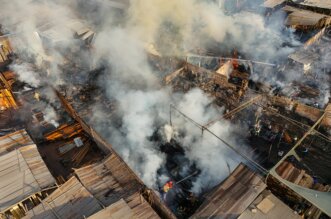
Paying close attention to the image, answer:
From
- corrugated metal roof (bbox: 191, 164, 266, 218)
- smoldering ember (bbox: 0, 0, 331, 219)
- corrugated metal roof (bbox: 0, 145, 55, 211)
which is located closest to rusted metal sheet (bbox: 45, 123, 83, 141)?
smoldering ember (bbox: 0, 0, 331, 219)

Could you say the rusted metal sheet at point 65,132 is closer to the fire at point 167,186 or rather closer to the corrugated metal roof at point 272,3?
the fire at point 167,186

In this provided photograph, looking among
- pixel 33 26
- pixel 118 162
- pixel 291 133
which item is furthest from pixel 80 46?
pixel 291 133

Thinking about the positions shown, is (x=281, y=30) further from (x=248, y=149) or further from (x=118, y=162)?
(x=118, y=162)

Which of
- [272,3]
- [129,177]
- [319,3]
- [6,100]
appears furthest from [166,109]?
[319,3]

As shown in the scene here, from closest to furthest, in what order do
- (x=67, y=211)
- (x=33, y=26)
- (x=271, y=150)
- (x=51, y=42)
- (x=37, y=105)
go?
(x=67, y=211)
(x=271, y=150)
(x=37, y=105)
(x=51, y=42)
(x=33, y=26)

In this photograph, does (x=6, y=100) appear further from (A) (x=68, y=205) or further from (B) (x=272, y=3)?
(B) (x=272, y=3)
